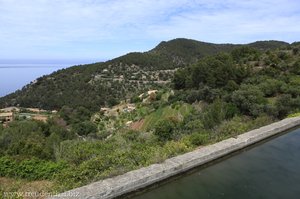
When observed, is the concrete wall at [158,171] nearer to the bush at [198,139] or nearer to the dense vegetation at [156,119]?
the dense vegetation at [156,119]

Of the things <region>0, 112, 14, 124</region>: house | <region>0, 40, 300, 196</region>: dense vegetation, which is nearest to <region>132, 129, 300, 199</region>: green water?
<region>0, 40, 300, 196</region>: dense vegetation

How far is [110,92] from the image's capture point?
60.0 metres

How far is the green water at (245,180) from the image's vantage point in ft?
15.4

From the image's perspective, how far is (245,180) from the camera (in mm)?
5160

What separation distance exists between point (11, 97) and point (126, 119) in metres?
50.1

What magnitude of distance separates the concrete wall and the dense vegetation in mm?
300

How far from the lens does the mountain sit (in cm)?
5931

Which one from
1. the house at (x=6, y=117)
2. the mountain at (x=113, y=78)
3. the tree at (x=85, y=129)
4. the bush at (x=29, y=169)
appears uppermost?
the bush at (x=29, y=169)

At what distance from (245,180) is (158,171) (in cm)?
149

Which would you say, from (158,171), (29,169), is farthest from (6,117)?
(158,171)

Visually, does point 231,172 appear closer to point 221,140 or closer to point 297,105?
point 221,140

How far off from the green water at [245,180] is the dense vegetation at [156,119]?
2.61 ft

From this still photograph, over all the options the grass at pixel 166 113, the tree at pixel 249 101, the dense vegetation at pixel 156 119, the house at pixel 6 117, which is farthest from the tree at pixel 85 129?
the tree at pixel 249 101

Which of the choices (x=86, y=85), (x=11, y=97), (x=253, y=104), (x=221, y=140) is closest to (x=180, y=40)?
(x=86, y=85)
